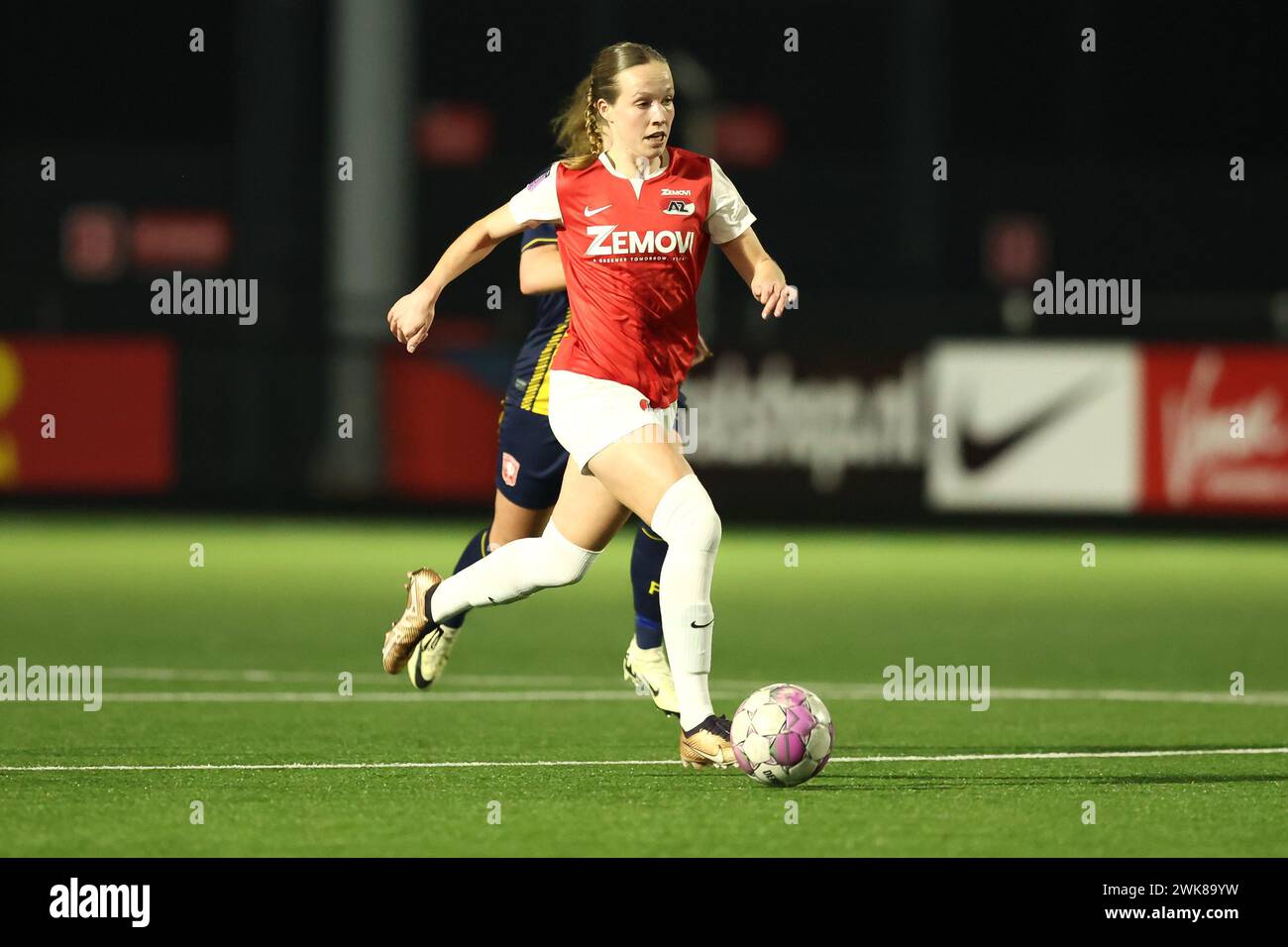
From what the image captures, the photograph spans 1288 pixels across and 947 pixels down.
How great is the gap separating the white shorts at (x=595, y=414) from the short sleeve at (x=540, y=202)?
495mm

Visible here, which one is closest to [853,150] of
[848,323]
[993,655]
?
[848,323]

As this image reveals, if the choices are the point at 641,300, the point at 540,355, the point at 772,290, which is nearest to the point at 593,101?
the point at 641,300

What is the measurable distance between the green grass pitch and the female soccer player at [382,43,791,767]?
0.60 m

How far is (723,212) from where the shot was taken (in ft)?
25.0

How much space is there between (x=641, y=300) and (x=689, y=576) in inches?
34.6

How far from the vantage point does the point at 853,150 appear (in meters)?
44.9

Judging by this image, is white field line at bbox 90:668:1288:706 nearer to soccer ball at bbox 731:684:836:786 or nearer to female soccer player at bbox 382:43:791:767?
female soccer player at bbox 382:43:791:767

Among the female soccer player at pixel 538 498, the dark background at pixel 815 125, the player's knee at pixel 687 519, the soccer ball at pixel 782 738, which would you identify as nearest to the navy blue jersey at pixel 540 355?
the female soccer player at pixel 538 498

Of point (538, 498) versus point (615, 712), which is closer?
point (538, 498)

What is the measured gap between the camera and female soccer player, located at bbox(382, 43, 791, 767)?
7359 mm

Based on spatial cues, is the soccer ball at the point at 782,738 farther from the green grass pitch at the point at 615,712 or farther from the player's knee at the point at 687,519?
the player's knee at the point at 687,519

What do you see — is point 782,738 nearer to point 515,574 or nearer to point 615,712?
point 515,574

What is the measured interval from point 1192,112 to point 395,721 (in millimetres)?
37115

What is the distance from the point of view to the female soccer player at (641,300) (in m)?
7.36
